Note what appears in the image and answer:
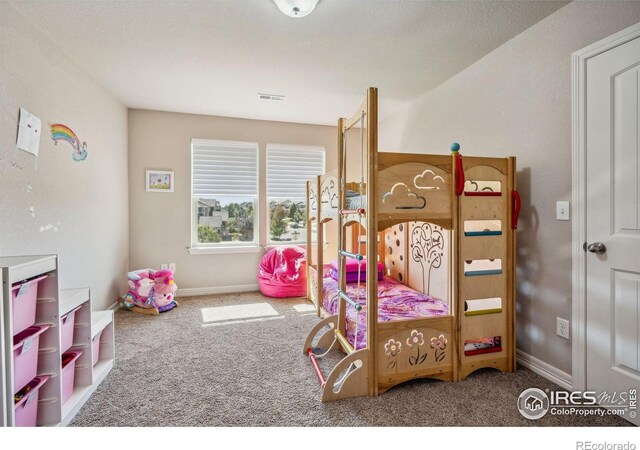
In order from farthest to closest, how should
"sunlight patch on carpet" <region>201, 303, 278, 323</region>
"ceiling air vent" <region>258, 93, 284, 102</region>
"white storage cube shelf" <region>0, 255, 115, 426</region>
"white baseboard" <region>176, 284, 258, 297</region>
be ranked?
"white baseboard" <region>176, 284, 258, 297</region>
"ceiling air vent" <region>258, 93, 284, 102</region>
"sunlight patch on carpet" <region>201, 303, 278, 323</region>
"white storage cube shelf" <region>0, 255, 115, 426</region>

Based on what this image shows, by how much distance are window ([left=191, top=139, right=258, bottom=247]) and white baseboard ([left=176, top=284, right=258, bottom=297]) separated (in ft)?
1.87

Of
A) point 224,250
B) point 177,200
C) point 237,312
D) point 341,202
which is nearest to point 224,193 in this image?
point 177,200

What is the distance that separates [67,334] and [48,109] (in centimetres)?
166

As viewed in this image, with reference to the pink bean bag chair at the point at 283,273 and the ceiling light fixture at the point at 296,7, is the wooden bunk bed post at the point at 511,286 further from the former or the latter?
the pink bean bag chair at the point at 283,273

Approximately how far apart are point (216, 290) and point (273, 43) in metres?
3.02

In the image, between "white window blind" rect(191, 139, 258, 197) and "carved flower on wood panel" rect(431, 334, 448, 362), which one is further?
"white window blind" rect(191, 139, 258, 197)

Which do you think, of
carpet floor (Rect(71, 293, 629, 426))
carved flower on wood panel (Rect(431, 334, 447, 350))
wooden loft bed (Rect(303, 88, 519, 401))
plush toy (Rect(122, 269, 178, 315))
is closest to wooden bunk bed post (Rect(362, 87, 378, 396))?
wooden loft bed (Rect(303, 88, 519, 401))

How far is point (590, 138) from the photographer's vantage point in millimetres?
1769

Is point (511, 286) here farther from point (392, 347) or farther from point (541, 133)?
point (541, 133)

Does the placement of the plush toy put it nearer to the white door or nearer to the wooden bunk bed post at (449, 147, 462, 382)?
the wooden bunk bed post at (449, 147, 462, 382)

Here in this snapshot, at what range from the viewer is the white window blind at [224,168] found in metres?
4.07

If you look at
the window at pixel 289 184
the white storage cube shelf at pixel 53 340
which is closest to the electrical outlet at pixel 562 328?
the white storage cube shelf at pixel 53 340

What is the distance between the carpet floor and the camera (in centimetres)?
164
